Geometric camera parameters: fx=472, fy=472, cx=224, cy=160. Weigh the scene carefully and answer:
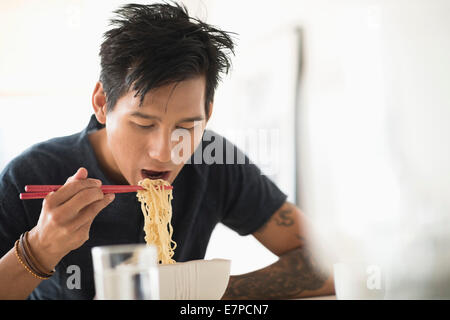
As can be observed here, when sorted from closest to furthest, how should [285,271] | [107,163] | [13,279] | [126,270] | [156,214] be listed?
[126,270] < [13,279] < [156,214] < [107,163] < [285,271]

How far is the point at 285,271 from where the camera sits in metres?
1.57

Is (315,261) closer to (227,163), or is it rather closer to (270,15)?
(227,163)

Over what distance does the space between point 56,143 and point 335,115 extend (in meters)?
1.35

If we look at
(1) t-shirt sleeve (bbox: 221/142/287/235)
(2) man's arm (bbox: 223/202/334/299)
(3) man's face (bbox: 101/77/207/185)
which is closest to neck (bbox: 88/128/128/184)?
(3) man's face (bbox: 101/77/207/185)

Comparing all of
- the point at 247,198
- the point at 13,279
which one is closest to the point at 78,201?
the point at 13,279

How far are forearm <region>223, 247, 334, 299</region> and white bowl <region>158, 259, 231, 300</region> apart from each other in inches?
23.8

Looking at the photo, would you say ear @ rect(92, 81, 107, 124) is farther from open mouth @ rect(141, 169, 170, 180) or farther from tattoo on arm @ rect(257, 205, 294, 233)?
tattoo on arm @ rect(257, 205, 294, 233)

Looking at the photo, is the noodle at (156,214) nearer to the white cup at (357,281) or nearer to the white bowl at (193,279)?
the white bowl at (193,279)

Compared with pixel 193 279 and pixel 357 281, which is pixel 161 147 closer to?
pixel 193 279

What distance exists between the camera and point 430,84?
188 centimetres

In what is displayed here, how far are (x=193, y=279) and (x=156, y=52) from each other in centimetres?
60

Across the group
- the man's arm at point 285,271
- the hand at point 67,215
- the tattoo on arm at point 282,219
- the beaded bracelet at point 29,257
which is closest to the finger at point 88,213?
the hand at point 67,215

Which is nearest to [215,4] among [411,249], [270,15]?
[270,15]

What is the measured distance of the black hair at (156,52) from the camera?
3.87ft
